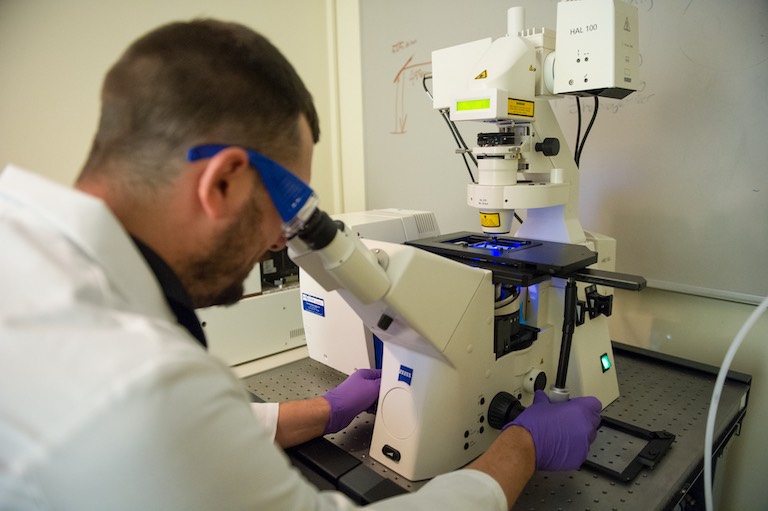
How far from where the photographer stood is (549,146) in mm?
1173

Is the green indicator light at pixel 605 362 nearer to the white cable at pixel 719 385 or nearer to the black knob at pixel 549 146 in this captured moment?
the white cable at pixel 719 385

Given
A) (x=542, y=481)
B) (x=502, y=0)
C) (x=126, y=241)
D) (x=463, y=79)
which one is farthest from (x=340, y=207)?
(x=126, y=241)

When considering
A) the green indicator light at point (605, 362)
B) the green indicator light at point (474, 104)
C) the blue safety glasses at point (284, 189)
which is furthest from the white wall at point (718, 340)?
the blue safety glasses at point (284, 189)

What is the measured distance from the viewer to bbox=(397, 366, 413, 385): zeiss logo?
92cm

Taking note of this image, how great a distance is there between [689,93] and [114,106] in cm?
143

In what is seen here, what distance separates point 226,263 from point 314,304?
681mm

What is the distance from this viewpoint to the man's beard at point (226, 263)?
635 millimetres

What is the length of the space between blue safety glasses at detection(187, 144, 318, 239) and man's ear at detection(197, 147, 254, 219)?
1cm

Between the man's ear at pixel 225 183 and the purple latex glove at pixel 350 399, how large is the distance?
61 centimetres

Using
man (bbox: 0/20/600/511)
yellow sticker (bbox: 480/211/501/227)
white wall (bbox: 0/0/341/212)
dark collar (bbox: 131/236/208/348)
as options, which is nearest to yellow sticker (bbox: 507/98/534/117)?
yellow sticker (bbox: 480/211/501/227)

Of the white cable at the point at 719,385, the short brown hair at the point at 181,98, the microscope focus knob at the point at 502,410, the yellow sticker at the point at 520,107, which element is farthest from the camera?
the yellow sticker at the point at 520,107

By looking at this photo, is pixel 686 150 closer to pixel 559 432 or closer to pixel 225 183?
pixel 559 432

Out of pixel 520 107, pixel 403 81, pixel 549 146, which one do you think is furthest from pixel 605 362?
pixel 403 81

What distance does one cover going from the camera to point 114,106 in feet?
1.92
